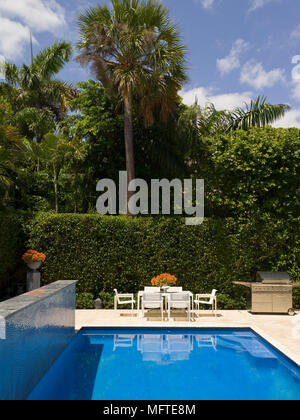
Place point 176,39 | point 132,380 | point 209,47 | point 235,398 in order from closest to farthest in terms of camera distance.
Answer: point 235,398
point 132,380
point 176,39
point 209,47

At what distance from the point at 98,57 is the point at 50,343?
10143mm

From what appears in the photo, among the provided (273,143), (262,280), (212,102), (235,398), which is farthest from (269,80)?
(235,398)

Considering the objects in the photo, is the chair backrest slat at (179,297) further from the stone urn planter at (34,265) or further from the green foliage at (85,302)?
the stone urn planter at (34,265)

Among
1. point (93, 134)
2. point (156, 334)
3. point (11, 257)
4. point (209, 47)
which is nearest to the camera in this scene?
point (156, 334)

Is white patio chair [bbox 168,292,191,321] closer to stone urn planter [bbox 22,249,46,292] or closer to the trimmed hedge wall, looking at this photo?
the trimmed hedge wall

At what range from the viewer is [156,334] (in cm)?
800

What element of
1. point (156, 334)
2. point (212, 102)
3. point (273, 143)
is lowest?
point (156, 334)

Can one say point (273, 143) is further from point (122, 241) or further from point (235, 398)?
point (235, 398)

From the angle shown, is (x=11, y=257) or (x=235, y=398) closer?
(x=235, y=398)

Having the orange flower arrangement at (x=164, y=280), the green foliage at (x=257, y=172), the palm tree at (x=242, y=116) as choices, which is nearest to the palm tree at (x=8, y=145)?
the orange flower arrangement at (x=164, y=280)

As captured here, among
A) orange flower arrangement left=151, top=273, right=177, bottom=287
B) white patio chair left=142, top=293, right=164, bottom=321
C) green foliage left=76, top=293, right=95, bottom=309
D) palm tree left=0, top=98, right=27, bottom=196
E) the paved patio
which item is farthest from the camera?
green foliage left=76, top=293, right=95, bottom=309

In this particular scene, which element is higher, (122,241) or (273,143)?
(273,143)

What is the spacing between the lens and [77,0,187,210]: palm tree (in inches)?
452

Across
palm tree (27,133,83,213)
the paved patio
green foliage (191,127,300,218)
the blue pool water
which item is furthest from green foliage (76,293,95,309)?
palm tree (27,133,83,213)
